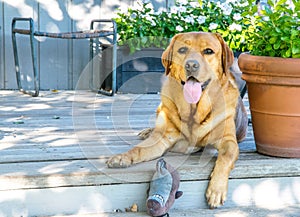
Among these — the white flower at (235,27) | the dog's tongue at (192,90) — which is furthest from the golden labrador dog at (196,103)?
the white flower at (235,27)

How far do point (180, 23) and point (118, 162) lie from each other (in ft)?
8.86

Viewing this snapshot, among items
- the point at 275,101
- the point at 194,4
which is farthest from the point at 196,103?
the point at 194,4

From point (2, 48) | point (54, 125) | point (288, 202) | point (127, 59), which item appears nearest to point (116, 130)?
point (54, 125)

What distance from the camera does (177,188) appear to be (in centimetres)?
228

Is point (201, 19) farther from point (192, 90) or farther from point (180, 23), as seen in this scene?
point (192, 90)

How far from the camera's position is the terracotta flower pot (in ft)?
8.15

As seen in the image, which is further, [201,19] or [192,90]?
[201,19]

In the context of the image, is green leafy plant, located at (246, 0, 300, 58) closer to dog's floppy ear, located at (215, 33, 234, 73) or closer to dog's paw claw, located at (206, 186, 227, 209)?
dog's floppy ear, located at (215, 33, 234, 73)

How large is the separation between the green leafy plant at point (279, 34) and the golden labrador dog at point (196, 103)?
0.70 feet

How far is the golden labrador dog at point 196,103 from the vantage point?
96.8 inches

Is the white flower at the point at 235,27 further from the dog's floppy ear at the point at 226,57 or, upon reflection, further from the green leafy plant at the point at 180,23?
the dog's floppy ear at the point at 226,57

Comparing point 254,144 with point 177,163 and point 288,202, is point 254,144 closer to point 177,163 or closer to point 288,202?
point 288,202

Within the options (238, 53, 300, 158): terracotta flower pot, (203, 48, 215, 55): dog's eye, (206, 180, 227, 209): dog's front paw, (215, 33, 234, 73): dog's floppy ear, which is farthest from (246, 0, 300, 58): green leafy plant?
(206, 180, 227, 209): dog's front paw

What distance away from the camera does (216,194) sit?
232cm
